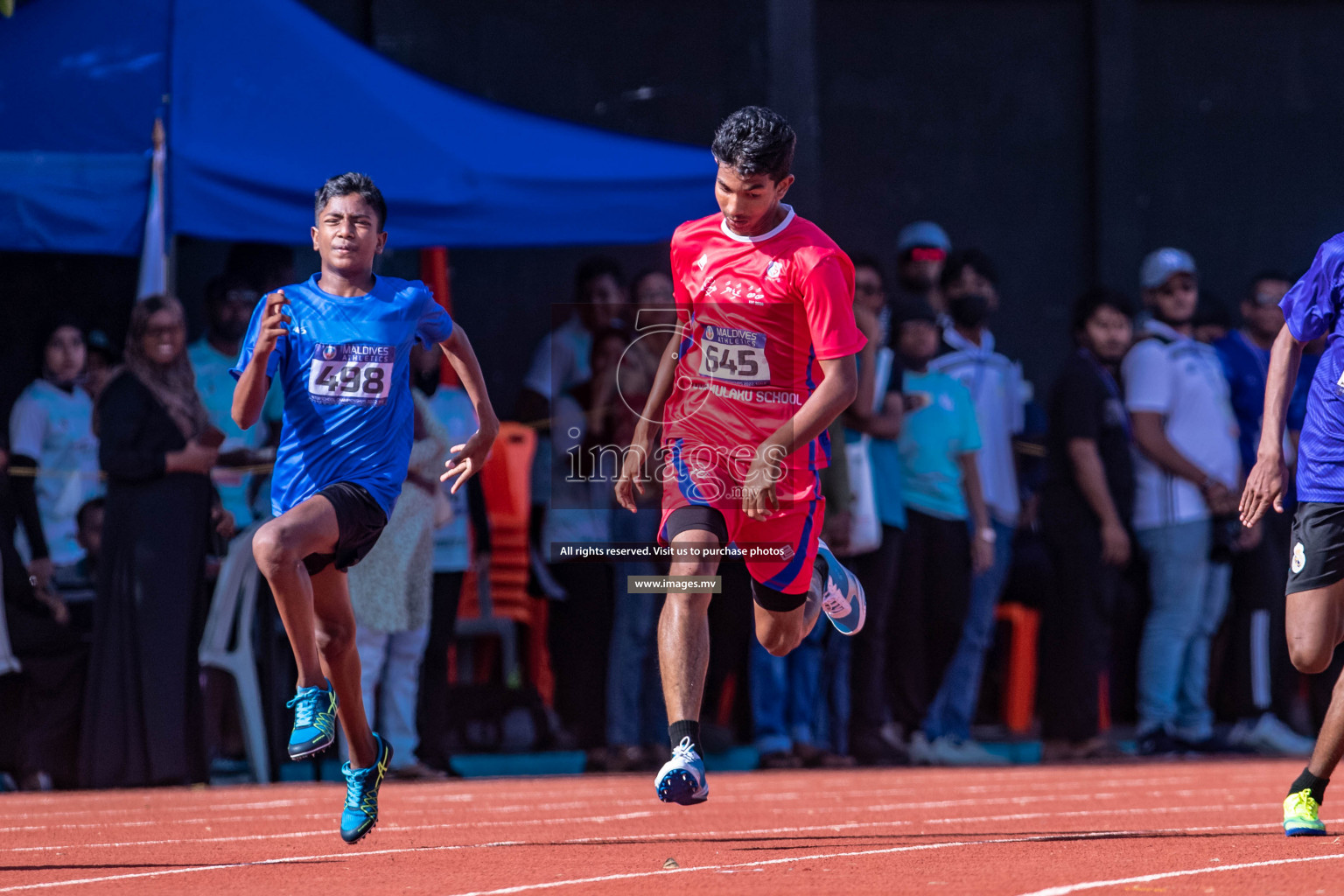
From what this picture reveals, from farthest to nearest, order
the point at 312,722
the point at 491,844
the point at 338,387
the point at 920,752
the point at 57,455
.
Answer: the point at 920,752 < the point at 57,455 < the point at 491,844 < the point at 338,387 < the point at 312,722

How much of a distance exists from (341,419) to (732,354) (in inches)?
52.5

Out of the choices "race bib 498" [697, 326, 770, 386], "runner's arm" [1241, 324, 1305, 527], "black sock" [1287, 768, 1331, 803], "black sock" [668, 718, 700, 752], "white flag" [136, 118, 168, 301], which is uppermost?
"white flag" [136, 118, 168, 301]

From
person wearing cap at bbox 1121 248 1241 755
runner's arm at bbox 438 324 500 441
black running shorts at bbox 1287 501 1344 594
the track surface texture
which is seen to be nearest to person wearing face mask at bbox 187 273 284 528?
the track surface texture

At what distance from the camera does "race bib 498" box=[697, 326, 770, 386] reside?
6.25 meters

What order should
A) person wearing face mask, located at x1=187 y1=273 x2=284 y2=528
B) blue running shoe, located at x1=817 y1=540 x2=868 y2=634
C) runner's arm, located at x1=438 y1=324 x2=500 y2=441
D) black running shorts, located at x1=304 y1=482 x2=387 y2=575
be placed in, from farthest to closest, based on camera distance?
person wearing face mask, located at x1=187 y1=273 x2=284 y2=528
blue running shoe, located at x1=817 y1=540 x2=868 y2=634
runner's arm, located at x1=438 y1=324 x2=500 y2=441
black running shorts, located at x1=304 y1=482 x2=387 y2=575

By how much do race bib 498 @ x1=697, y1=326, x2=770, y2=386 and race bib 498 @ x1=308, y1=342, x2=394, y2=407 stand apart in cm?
109

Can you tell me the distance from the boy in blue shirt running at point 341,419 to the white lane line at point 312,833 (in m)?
0.83

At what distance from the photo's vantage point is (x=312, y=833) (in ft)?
23.3

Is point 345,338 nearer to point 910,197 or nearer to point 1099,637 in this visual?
point 1099,637

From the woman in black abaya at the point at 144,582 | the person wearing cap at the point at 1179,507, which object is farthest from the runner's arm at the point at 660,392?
the person wearing cap at the point at 1179,507

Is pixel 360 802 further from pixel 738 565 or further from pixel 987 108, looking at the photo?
pixel 987 108

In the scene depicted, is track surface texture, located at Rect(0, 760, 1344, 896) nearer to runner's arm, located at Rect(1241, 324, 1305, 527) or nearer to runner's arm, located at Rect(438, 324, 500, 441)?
runner's arm, located at Rect(1241, 324, 1305, 527)

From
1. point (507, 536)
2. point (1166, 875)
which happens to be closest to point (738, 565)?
point (507, 536)

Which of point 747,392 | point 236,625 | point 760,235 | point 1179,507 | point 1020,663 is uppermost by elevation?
point 760,235
